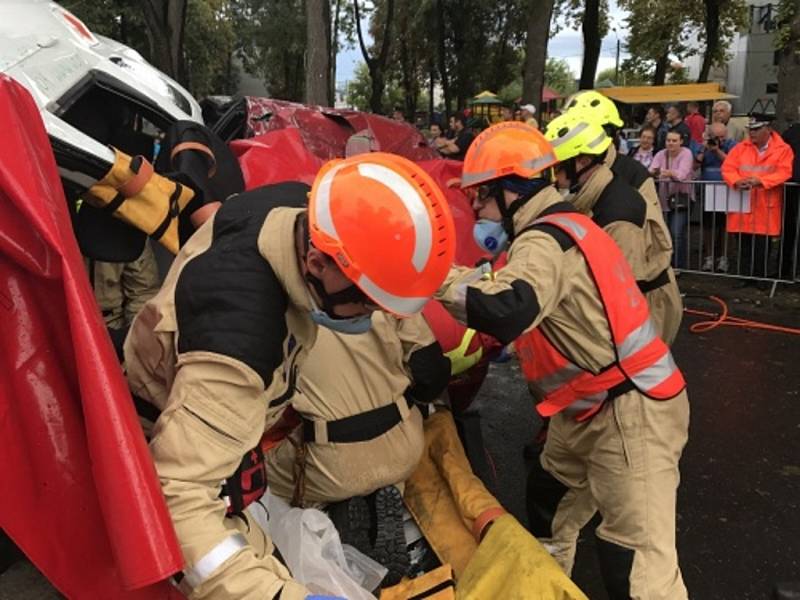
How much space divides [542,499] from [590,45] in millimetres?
19375

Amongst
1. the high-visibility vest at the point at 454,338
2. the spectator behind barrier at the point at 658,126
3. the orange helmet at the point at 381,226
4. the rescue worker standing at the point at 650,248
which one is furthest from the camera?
the spectator behind barrier at the point at 658,126

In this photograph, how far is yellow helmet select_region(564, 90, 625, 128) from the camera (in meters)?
4.16

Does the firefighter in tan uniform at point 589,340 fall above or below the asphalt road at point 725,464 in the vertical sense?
above

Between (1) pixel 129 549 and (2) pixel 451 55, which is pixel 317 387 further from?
(2) pixel 451 55

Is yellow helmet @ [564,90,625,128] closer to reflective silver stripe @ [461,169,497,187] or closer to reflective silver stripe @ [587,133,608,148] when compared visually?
reflective silver stripe @ [587,133,608,148]

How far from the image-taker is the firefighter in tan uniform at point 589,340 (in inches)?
88.6

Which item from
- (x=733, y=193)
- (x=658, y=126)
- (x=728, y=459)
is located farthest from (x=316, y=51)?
(x=728, y=459)

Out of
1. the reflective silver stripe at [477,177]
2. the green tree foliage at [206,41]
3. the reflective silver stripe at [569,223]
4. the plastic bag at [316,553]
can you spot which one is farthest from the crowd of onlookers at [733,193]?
the green tree foliage at [206,41]

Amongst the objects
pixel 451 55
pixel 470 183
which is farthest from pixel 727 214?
pixel 451 55

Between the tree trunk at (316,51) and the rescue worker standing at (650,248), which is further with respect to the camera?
the tree trunk at (316,51)

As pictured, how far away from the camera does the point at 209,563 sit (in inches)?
55.2

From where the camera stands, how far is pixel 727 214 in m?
7.70

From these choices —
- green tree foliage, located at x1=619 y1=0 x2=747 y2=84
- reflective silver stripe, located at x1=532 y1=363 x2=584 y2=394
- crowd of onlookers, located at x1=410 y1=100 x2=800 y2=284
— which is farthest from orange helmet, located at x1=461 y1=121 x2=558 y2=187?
green tree foliage, located at x1=619 y1=0 x2=747 y2=84

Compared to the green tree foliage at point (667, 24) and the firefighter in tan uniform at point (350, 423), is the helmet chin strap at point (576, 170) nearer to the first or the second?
the firefighter in tan uniform at point (350, 423)
